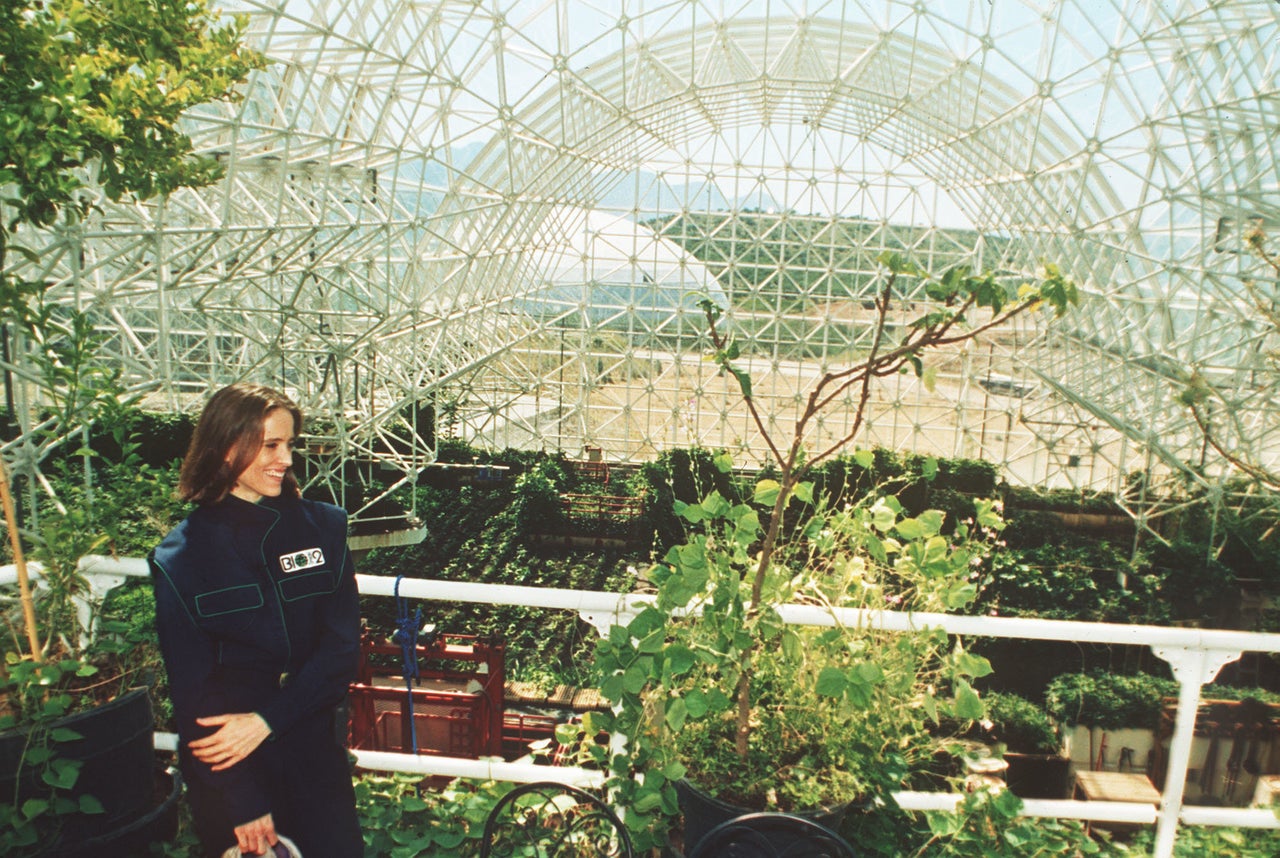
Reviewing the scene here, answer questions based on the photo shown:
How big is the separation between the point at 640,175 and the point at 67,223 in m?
20.3

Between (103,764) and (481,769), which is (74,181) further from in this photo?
(481,769)

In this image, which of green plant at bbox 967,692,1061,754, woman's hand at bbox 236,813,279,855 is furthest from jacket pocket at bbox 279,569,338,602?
green plant at bbox 967,692,1061,754

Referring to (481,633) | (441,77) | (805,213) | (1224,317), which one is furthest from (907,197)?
(481,633)

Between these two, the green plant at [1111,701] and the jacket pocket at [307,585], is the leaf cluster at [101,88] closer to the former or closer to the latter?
the jacket pocket at [307,585]

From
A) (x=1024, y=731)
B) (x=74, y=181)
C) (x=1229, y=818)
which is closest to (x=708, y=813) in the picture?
(x=1229, y=818)

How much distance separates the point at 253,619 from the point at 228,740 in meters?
0.27

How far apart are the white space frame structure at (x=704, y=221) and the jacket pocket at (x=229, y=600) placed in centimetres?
210

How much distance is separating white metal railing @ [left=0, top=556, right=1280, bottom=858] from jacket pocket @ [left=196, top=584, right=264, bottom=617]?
46 centimetres

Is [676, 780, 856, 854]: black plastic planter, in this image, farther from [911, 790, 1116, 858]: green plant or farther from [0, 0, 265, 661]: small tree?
[0, 0, 265, 661]: small tree

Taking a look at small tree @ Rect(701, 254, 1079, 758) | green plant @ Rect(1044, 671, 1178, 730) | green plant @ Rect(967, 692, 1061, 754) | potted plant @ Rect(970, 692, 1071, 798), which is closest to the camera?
small tree @ Rect(701, 254, 1079, 758)

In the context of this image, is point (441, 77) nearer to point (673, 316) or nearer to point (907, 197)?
point (673, 316)

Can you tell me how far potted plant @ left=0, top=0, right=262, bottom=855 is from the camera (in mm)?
1813

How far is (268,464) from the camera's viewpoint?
195cm

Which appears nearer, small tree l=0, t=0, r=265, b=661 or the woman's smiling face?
A: small tree l=0, t=0, r=265, b=661
